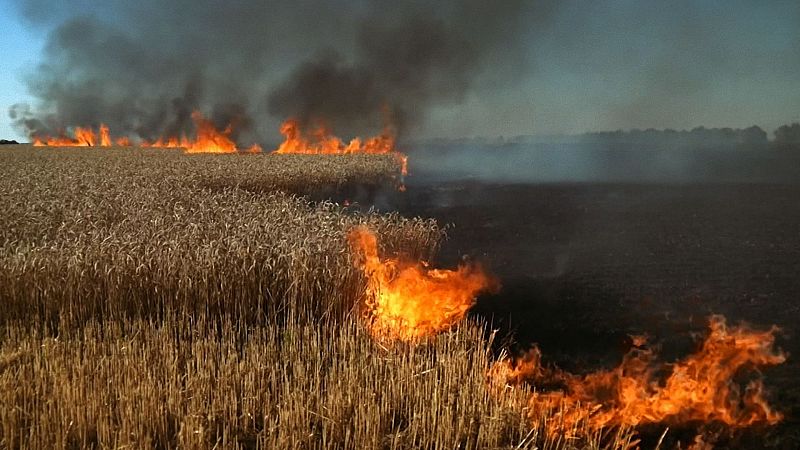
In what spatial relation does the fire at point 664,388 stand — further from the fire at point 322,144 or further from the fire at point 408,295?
the fire at point 322,144

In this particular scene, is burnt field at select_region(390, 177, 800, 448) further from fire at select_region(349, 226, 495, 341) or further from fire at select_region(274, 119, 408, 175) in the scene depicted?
fire at select_region(274, 119, 408, 175)

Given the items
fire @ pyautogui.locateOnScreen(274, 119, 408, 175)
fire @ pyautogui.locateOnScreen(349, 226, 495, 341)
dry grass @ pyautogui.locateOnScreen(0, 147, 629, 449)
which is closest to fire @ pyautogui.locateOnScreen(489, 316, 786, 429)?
dry grass @ pyautogui.locateOnScreen(0, 147, 629, 449)

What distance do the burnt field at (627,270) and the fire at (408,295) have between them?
0.68 m

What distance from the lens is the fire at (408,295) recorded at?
884cm

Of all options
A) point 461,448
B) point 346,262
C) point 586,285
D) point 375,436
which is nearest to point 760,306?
point 586,285

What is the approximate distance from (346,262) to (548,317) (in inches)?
150

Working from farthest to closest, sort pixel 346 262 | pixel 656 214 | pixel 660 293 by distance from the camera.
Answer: pixel 656 214
pixel 660 293
pixel 346 262

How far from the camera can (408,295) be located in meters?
10.4

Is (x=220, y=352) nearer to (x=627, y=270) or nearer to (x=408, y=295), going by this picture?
(x=408, y=295)

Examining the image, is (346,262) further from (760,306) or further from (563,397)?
(760,306)

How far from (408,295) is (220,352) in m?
3.87

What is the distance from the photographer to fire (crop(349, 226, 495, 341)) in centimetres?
884

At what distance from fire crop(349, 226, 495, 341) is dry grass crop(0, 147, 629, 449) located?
37 cm

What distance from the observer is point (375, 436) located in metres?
4.97
